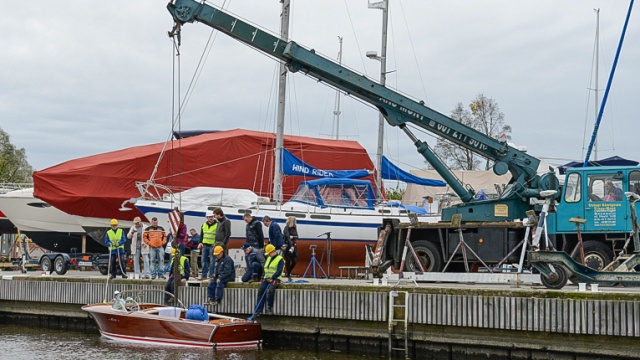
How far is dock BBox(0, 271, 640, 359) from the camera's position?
14.0m

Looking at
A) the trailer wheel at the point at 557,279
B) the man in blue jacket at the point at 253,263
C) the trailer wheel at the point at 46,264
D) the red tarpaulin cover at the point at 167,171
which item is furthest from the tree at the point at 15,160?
the trailer wheel at the point at 557,279

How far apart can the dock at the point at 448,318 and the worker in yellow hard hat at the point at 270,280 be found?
173 mm

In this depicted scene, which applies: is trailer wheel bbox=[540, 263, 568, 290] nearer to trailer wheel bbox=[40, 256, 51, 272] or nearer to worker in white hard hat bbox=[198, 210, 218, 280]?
worker in white hard hat bbox=[198, 210, 218, 280]

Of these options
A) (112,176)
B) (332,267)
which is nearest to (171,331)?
(332,267)

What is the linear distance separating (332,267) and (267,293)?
34.1 feet

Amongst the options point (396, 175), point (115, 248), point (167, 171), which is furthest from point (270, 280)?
point (396, 175)

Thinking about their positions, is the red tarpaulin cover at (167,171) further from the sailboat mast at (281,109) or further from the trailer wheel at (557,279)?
the trailer wheel at (557,279)

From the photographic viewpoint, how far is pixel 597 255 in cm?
1831

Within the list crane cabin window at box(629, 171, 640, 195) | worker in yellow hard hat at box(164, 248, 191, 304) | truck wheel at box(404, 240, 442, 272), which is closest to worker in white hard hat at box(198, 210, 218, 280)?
worker in yellow hard hat at box(164, 248, 191, 304)

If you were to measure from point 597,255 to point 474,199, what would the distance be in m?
4.07

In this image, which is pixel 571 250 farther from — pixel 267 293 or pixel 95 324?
pixel 95 324

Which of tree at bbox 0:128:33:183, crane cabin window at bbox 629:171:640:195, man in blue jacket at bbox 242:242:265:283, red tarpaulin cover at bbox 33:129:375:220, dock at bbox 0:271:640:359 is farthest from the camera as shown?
tree at bbox 0:128:33:183

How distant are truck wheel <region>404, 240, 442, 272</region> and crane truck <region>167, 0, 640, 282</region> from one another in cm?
2

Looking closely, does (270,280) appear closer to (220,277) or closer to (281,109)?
(220,277)
